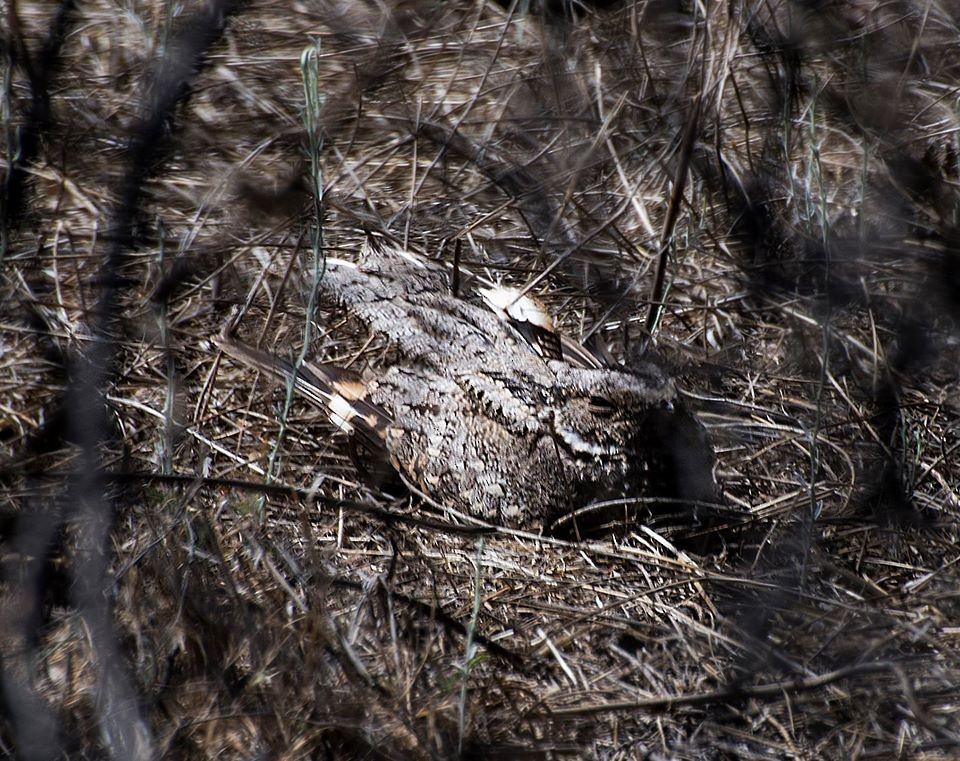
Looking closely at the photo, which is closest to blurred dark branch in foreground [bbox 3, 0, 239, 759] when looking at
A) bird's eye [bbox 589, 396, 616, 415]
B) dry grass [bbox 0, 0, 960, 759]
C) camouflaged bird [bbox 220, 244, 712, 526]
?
dry grass [bbox 0, 0, 960, 759]

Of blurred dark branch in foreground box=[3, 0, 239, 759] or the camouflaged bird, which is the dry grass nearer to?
blurred dark branch in foreground box=[3, 0, 239, 759]

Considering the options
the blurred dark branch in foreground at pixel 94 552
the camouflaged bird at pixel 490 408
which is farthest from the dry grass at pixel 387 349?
the camouflaged bird at pixel 490 408

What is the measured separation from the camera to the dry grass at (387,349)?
1973mm

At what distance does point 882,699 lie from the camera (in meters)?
2.02

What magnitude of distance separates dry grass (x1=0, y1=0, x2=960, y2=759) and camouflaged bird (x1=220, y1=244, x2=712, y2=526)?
4.7 inches

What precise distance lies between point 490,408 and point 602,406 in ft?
0.97

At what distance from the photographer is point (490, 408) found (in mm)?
2471

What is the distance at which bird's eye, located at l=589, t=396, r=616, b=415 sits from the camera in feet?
7.91

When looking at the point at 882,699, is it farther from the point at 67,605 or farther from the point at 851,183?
the point at 851,183

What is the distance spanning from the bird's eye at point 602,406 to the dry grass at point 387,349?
1.13 feet

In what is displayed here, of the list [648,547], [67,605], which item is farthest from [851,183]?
[67,605]

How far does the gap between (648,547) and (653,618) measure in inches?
8.8

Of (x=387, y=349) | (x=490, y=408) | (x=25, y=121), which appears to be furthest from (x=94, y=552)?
(x=25, y=121)

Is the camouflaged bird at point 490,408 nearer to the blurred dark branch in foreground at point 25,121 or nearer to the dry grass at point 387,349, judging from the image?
the dry grass at point 387,349
